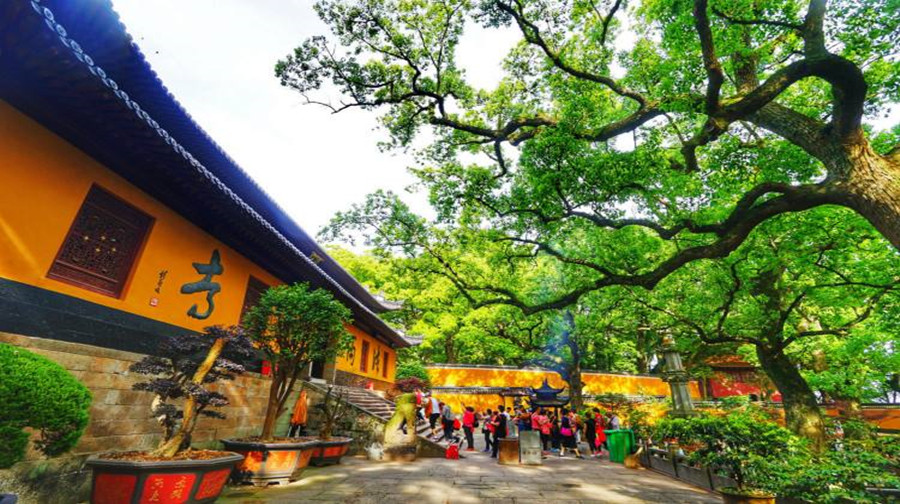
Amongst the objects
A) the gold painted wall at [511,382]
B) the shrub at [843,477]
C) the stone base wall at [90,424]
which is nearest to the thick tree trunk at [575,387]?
the gold painted wall at [511,382]

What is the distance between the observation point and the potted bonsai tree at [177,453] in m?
3.53

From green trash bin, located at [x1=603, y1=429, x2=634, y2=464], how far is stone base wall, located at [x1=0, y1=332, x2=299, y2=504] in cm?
1055

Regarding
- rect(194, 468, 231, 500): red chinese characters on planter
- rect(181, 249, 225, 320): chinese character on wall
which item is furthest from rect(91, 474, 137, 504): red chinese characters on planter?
rect(181, 249, 225, 320): chinese character on wall

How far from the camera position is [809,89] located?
28.2 feet

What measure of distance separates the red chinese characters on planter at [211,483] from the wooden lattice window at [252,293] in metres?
3.78

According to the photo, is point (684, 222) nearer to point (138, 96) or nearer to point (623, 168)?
point (623, 168)

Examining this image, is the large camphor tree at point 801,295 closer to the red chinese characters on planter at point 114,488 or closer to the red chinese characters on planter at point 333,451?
the red chinese characters on planter at point 333,451

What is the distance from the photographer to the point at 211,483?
4.09 meters

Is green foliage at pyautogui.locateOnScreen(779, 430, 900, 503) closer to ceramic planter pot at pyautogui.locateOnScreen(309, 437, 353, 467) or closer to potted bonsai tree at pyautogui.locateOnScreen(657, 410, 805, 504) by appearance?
potted bonsai tree at pyautogui.locateOnScreen(657, 410, 805, 504)

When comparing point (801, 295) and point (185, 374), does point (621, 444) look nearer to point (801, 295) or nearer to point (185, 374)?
point (801, 295)

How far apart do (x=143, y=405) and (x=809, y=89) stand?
14.4 metres

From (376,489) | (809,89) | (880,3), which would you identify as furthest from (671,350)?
(376,489)

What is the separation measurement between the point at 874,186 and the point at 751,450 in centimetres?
399

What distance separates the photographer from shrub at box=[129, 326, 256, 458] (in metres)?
4.21
